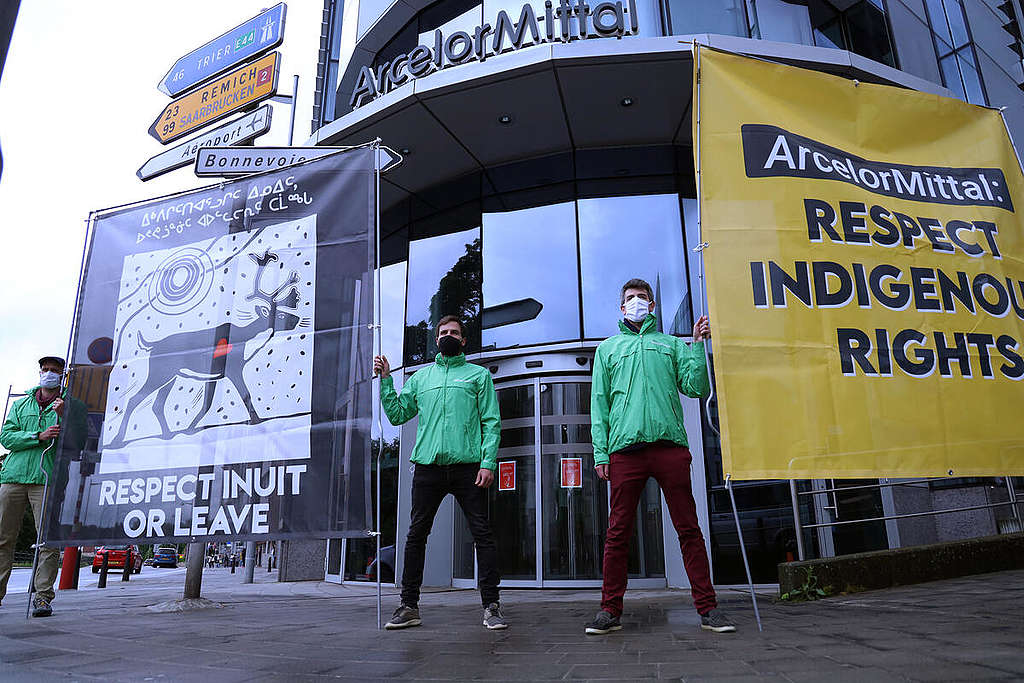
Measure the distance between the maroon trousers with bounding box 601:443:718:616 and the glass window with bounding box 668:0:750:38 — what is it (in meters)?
6.12

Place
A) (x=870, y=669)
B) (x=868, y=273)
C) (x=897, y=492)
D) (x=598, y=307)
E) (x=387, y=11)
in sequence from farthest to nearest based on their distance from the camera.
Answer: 1. (x=387, y=11)
2. (x=598, y=307)
3. (x=897, y=492)
4. (x=868, y=273)
5. (x=870, y=669)

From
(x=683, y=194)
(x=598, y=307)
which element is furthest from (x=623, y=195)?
(x=598, y=307)

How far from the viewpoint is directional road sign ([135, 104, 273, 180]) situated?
345 inches

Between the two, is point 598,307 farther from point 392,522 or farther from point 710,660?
point 710,660

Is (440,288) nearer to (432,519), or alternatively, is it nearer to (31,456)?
(31,456)

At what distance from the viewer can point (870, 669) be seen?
7.14 feet

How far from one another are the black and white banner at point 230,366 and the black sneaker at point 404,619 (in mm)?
551

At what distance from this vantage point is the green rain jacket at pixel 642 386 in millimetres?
3688

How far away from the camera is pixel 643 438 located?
3.66 metres

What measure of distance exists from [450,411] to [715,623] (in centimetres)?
195

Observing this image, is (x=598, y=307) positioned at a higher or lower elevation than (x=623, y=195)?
lower

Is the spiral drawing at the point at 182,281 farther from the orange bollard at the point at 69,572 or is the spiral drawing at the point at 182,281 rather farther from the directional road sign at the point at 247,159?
the orange bollard at the point at 69,572

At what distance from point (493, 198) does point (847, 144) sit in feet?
18.3

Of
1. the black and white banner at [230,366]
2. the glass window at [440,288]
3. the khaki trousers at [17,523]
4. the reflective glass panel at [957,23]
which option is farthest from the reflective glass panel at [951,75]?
the khaki trousers at [17,523]
